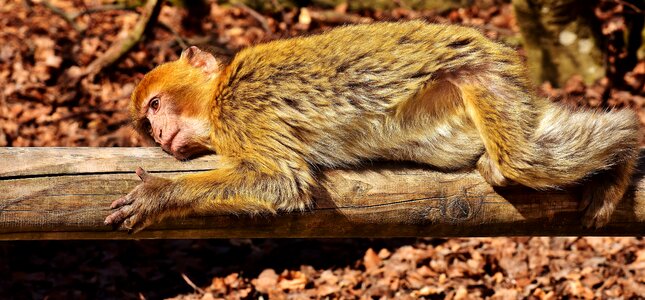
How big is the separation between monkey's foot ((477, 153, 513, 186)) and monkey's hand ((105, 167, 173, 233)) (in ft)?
5.55

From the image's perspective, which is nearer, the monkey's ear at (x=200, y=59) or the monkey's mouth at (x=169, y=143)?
the monkey's mouth at (x=169, y=143)

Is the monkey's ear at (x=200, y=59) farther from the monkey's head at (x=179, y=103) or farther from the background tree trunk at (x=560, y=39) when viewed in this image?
the background tree trunk at (x=560, y=39)

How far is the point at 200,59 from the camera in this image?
4828 mm

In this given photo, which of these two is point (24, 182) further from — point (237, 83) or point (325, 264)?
point (325, 264)

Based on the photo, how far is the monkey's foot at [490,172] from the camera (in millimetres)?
4148

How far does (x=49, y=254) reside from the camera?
6883mm

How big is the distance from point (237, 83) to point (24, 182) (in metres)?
1.29

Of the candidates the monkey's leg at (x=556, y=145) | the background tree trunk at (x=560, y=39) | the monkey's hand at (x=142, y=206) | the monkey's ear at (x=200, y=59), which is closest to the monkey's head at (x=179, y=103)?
the monkey's ear at (x=200, y=59)

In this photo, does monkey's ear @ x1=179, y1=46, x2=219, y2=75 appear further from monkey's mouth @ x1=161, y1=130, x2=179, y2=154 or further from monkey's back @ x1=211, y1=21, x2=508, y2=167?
monkey's mouth @ x1=161, y1=130, x2=179, y2=154

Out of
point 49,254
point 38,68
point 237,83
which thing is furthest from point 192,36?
point 237,83

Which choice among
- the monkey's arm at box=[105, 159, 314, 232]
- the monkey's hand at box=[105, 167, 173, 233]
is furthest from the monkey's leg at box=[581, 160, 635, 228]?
the monkey's hand at box=[105, 167, 173, 233]

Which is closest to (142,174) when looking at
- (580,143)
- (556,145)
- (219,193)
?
(219,193)

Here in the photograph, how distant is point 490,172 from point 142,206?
1836 mm

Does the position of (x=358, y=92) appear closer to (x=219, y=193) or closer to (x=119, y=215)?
(x=219, y=193)
